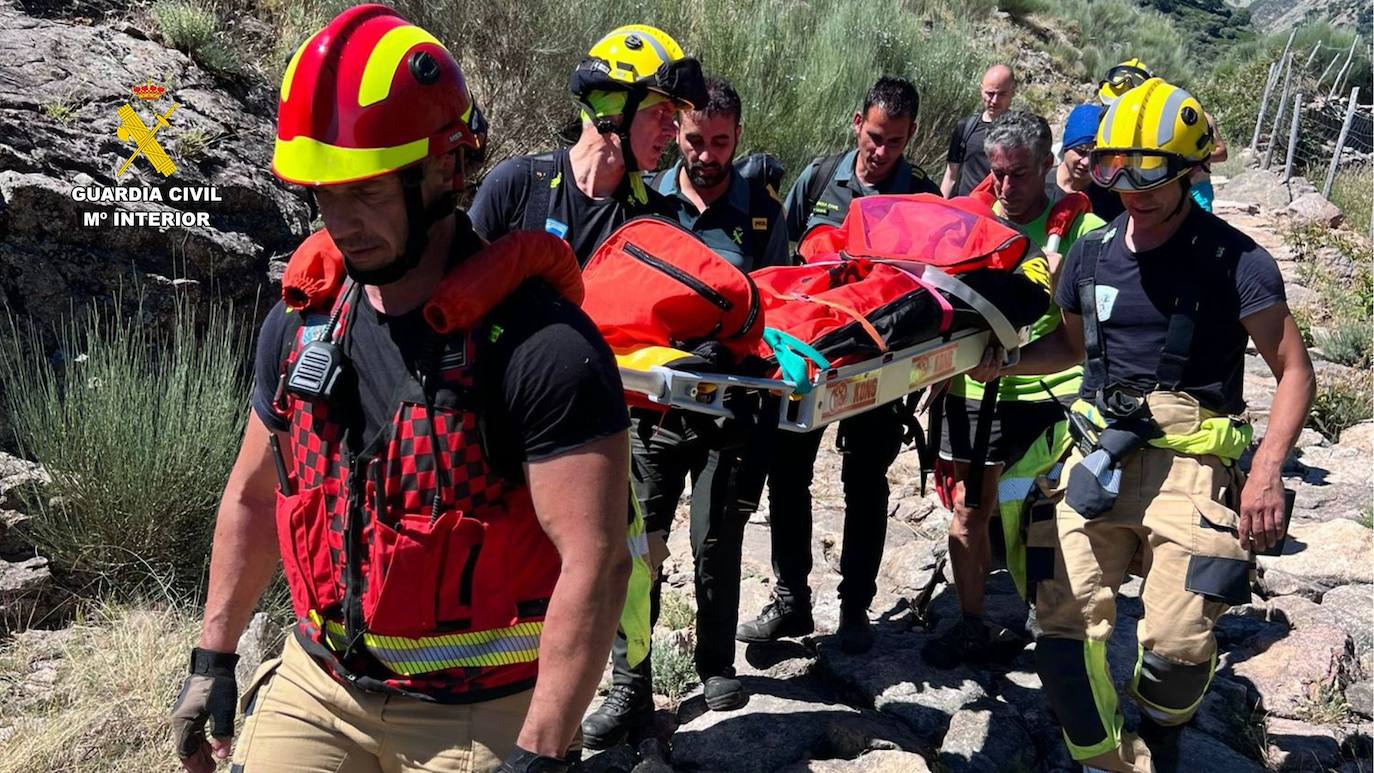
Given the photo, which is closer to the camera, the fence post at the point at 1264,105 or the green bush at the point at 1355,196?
the green bush at the point at 1355,196

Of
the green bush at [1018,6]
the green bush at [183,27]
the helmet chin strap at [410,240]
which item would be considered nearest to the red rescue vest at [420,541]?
the helmet chin strap at [410,240]

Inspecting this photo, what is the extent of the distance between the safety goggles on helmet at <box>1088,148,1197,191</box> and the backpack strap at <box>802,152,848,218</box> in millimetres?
1580

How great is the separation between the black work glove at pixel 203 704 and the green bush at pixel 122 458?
279 cm

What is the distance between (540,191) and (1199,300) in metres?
2.08

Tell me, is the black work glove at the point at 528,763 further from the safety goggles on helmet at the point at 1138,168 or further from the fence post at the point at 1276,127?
the fence post at the point at 1276,127

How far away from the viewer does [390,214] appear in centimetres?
210

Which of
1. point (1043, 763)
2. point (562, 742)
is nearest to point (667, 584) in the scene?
point (1043, 763)

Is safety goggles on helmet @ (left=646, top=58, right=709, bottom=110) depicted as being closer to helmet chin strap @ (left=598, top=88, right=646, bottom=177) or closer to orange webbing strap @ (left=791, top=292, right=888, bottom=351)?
helmet chin strap @ (left=598, top=88, right=646, bottom=177)

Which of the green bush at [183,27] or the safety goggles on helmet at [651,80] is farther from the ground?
the safety goggles on helmet at [651,80]

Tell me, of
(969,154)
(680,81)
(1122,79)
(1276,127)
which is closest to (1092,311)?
(680,81)

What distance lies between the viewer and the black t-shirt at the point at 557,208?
152 inches

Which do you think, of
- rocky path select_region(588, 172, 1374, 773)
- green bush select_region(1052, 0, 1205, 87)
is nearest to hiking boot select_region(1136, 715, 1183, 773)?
rocky path select_region(588, 172, 1374, 773)

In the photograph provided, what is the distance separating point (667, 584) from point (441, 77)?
403 centimetres

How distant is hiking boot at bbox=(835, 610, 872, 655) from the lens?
4805 mm
